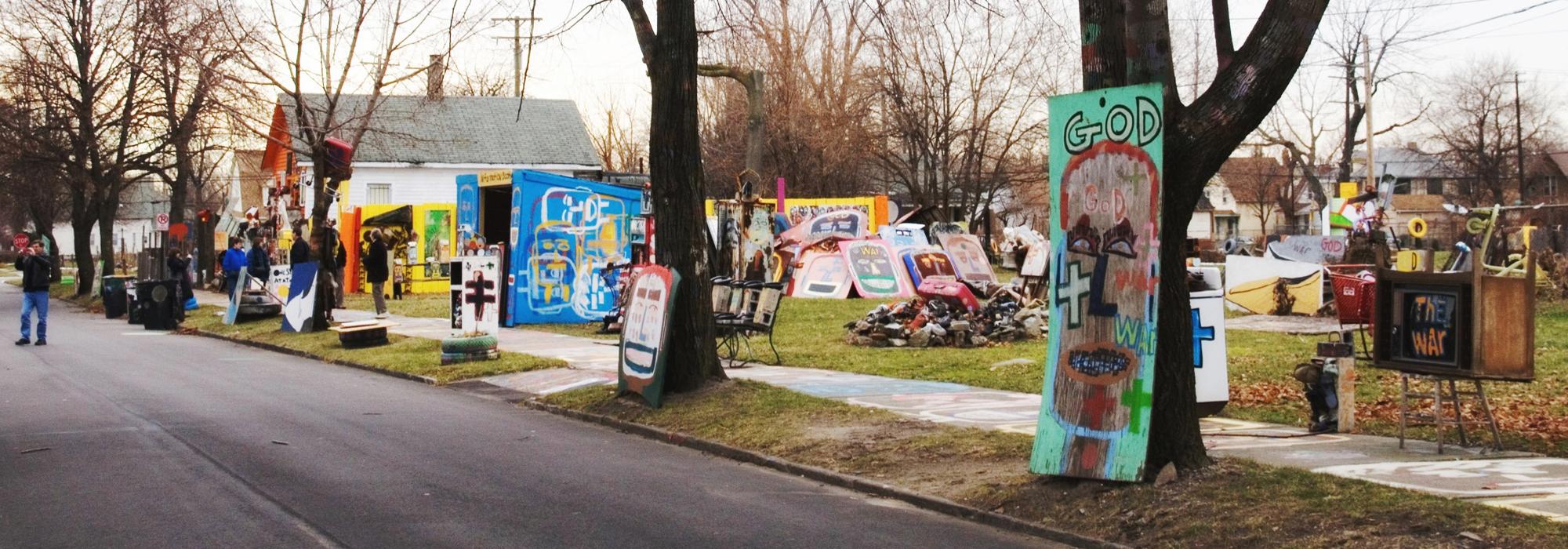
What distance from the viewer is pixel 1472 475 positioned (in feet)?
→ 25.7

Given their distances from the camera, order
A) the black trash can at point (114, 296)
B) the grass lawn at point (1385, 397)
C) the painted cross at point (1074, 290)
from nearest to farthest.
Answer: the painted cross at point (1074, 290) < the grass lawn at point (1385, 397) < the black trash can at point (114, 296)

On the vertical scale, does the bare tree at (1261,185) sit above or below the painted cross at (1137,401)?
above

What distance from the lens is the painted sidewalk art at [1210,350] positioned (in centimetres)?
998

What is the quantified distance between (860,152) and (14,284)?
4355 cm

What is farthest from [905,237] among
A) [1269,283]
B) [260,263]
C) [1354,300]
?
[1354,300]

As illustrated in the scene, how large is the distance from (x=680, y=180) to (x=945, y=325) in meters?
6.88

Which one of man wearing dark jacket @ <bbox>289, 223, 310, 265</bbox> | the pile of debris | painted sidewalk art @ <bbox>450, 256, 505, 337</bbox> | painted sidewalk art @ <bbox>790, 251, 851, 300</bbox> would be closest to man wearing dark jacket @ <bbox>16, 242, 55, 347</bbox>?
man wearing dark jacket @ <bbox>289, 223, 310, 265</bbox>

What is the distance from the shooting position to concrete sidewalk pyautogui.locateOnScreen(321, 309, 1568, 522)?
7.45 metres

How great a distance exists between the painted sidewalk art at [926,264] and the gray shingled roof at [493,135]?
22.1 meters

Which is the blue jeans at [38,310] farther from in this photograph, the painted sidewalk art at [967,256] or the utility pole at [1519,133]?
the utility pole at [1519,133]

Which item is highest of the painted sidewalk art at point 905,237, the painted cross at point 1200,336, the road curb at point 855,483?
the painted sidewalk art at point 905,237

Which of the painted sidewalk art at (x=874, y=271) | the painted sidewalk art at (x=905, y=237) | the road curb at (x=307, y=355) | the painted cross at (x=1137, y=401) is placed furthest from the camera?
the painted sidewalk art at (x=905, y=237)

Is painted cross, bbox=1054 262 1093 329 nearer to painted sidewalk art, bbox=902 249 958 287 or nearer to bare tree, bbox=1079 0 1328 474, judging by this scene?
bare tree, bbox=1079 0 1328 474

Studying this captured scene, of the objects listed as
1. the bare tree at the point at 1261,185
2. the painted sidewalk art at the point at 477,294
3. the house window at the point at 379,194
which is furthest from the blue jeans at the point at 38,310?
the bare tree at the point at 1261,185
